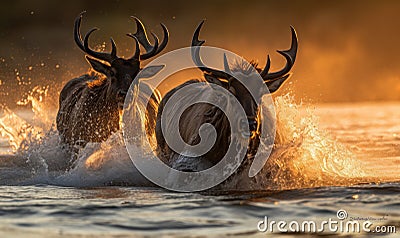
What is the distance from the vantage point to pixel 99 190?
10148 millimetres

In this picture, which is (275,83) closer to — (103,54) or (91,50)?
(103,54)

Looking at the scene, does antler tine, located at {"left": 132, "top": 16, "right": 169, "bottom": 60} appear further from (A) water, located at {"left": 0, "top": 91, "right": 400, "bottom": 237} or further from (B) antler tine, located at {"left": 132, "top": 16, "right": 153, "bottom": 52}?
(A) water, located at {"left": 0, "top": 91, "right": 400, "bottom": 237}

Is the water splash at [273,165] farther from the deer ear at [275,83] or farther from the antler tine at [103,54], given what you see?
the antler tine at [103,54]

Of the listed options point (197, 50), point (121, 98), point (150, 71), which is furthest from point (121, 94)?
point (197, 50)

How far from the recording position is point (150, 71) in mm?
12672

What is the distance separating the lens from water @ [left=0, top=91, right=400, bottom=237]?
7594 mm

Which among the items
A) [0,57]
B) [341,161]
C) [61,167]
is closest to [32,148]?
[61,167]

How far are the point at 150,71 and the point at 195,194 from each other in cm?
355

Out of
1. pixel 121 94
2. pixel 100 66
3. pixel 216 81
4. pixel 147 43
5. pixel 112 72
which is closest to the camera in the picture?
pixel 216 81

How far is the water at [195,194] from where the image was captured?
24.9ft

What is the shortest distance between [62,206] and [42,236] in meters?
1.47

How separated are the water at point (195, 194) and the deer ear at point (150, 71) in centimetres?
98

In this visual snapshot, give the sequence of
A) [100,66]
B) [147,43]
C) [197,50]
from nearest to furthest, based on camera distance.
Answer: [197,50] → [100,66] → [147,43]

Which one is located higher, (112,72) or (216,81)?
(112,72)
